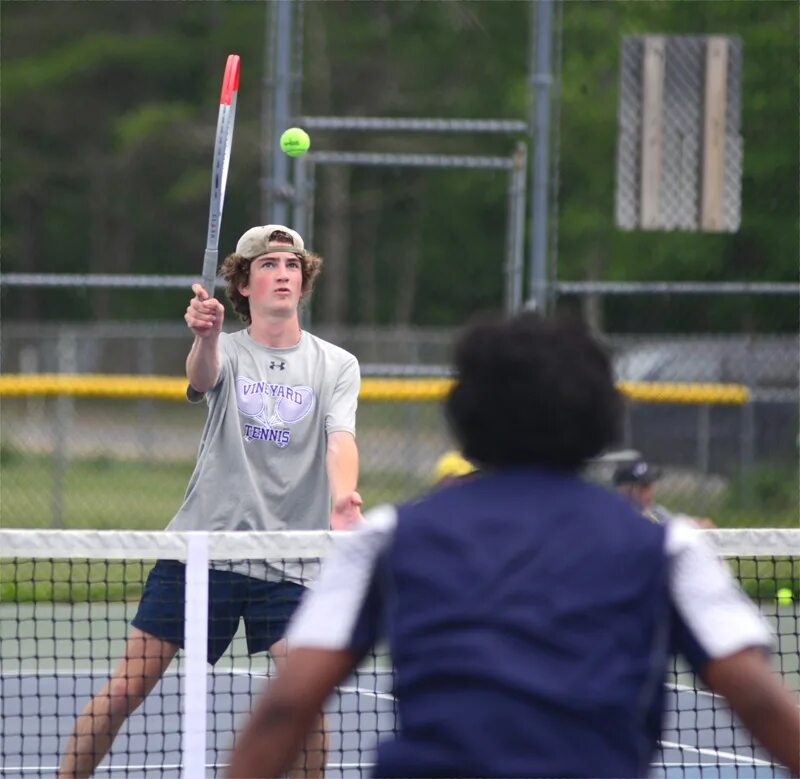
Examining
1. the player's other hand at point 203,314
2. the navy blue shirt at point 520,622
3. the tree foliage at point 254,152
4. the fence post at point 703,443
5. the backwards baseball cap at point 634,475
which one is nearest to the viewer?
the navy blue shirt at point 520,622

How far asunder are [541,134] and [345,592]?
6872mm

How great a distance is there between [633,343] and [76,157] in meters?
22.0

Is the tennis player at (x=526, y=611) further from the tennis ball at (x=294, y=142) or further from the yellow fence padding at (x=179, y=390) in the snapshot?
the yellow fence padding at (x=179, y=390)

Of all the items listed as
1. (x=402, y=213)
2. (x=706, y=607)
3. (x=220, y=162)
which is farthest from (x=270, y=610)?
(x=402, y=213)

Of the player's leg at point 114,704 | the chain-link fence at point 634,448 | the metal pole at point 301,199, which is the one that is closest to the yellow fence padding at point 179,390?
the chain-link fence at point 634,448

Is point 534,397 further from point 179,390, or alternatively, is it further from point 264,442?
point 179,390

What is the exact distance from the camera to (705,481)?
43.6ft

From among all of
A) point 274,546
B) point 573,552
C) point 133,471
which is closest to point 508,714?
point 573,552

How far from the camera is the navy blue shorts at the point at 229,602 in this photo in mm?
4777

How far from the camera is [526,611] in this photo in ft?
7.04

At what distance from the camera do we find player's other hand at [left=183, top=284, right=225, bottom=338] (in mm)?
4602

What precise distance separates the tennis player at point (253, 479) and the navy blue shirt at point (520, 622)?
7.91 ft

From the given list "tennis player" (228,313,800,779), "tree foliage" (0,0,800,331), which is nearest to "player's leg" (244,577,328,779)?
"tennis player" (228,313,800,779)

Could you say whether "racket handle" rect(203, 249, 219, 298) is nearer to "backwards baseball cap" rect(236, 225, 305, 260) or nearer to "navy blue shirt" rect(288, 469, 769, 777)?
"backwards baseball cap" rect(236, 225, 305, 260)
